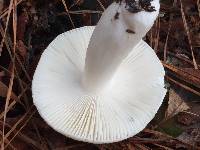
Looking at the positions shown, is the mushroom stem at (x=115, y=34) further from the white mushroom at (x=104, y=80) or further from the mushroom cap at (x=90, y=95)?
the mushroom cap at (x=90, y=95)

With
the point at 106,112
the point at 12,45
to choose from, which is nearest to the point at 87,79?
the point at 106,112

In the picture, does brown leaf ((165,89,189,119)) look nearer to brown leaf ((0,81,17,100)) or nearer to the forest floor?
the forest floor

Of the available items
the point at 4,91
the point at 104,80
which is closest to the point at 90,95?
the point at 104,80

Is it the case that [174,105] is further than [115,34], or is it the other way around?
[174,105]

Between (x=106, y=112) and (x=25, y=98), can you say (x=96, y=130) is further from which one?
(x=25, y=98)

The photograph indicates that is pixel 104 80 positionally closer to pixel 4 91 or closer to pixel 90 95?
pixel 90 95

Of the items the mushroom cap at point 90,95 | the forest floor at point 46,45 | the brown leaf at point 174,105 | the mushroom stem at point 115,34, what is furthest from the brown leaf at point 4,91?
the brown leaf at point 174,105
